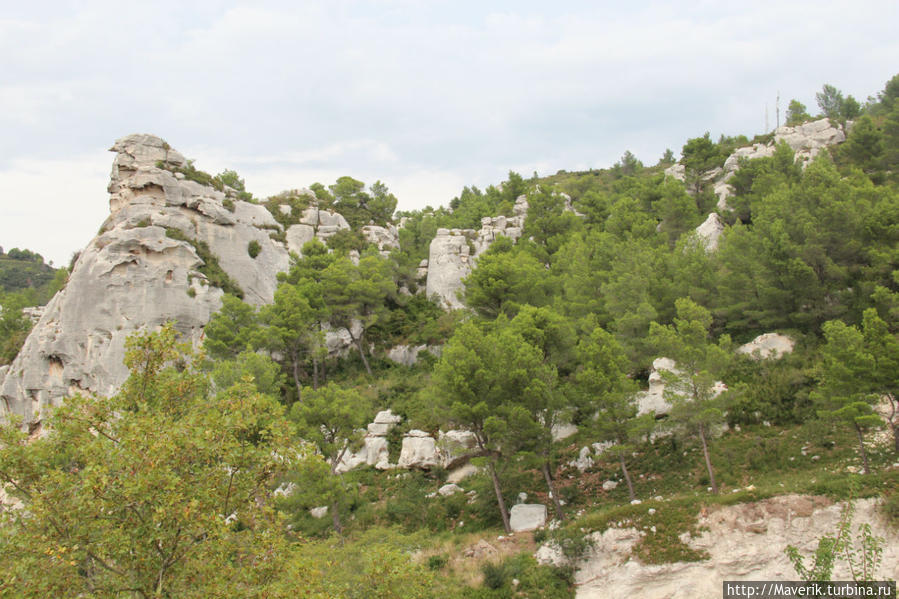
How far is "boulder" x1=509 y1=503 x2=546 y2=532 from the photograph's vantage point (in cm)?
2169

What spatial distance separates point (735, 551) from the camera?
672 inches

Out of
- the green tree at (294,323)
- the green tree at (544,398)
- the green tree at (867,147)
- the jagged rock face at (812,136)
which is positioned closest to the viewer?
the green tree at (544,398)

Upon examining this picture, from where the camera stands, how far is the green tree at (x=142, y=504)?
789 centimetres

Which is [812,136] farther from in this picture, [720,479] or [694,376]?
[720,479]

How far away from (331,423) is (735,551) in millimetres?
17477

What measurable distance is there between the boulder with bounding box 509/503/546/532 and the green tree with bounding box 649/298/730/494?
6937 millimetres

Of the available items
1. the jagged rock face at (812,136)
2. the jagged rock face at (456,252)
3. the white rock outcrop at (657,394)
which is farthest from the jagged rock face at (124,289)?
the jagged rock face at (812,136)

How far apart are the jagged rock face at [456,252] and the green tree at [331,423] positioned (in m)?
22.4

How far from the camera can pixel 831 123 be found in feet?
195

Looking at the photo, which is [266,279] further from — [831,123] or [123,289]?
[831,123]

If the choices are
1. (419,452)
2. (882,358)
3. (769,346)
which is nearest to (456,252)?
(419,452)

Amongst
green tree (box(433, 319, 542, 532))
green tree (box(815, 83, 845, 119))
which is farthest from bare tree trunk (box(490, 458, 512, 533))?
green tree (box(815, 83, 845, 119))

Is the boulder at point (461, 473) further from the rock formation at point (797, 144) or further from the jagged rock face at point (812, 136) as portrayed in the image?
the jagged rock face at point (812, 136)

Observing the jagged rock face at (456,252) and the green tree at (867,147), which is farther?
the jagged rock face at (456,252)
